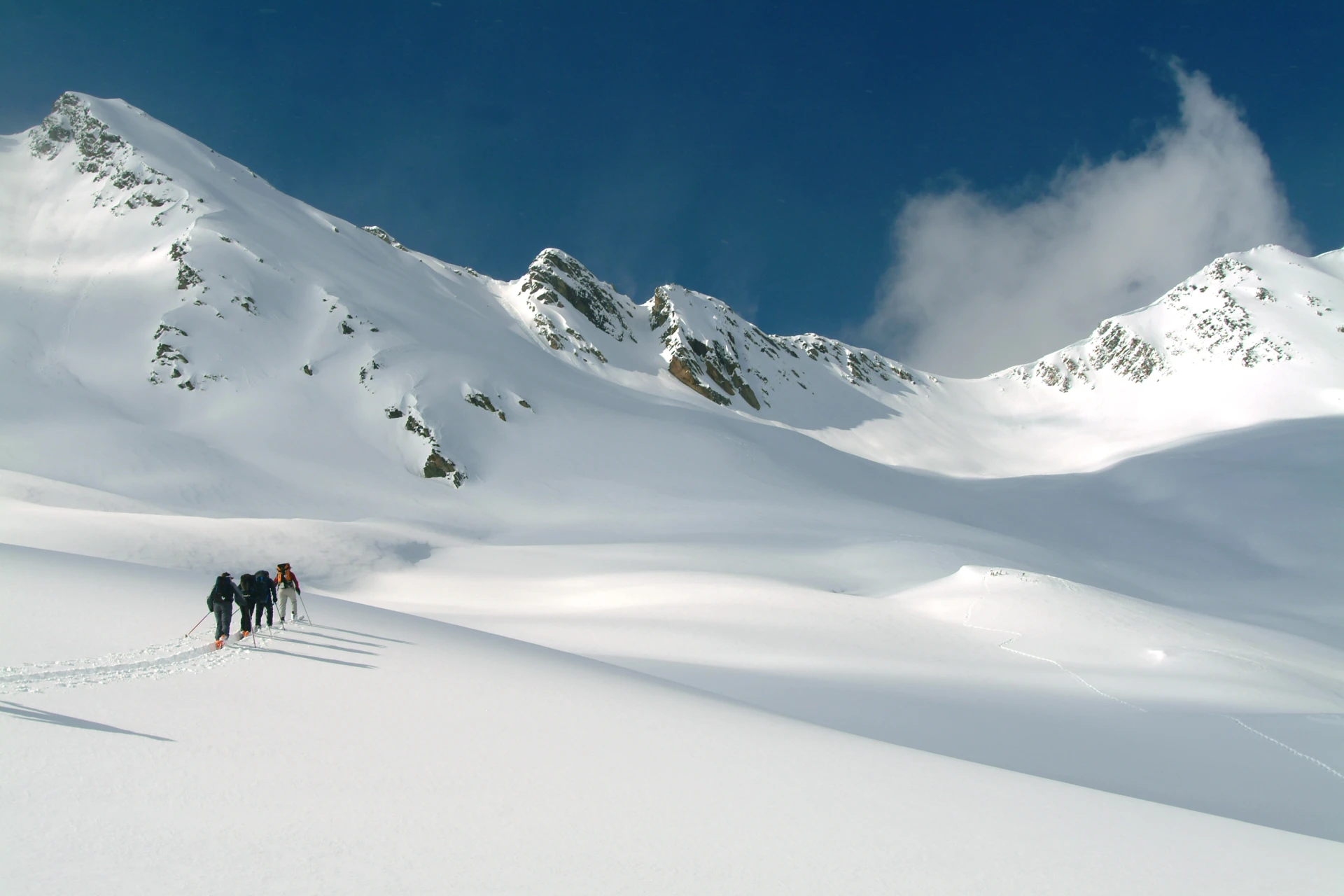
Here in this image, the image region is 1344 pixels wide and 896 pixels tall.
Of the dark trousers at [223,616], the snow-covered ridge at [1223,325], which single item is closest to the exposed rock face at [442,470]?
the dark trousers at [223,616]

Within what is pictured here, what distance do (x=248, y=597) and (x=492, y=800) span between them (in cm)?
693

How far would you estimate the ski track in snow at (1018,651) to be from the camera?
517 inches

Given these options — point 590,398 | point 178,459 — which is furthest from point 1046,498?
point 178,459

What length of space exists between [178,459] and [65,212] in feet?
133

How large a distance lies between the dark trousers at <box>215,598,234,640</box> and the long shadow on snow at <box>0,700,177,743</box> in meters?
3.51

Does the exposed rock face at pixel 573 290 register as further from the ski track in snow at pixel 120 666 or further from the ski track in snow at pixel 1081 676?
the ski track in snow at pixel 120 666

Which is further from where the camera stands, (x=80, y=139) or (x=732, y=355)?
(x=732, y=355)

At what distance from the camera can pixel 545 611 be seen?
21.2m

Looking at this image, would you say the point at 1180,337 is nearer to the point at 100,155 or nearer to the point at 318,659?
the point at 318,659

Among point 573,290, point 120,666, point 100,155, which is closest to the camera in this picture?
point 120,666

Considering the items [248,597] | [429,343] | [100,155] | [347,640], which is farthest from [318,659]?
[100,155]

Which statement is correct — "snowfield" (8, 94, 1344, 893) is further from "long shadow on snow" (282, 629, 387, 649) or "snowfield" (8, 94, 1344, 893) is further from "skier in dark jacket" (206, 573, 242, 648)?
"skier in dark jacket" (206, 573, 242, 648)

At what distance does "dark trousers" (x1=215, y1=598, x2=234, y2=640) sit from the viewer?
9195 mm

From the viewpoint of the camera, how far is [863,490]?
54.5 m
